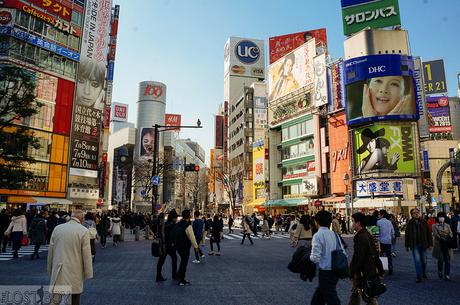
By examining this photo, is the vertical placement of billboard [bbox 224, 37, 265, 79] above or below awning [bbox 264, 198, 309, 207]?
above

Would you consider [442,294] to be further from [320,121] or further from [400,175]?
[320,121]

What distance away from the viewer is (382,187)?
4072cm

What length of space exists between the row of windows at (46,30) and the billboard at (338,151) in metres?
35.7

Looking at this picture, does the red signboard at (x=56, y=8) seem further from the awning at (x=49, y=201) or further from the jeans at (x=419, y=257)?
the jeans at (x=419, y=257)

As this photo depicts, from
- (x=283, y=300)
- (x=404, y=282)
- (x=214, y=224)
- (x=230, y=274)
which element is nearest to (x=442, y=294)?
→ (x=404, y=282)

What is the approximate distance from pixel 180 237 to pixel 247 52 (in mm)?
95050

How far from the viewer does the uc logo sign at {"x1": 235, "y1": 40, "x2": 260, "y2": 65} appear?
97.9m

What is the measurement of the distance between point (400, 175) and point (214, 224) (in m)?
31.4

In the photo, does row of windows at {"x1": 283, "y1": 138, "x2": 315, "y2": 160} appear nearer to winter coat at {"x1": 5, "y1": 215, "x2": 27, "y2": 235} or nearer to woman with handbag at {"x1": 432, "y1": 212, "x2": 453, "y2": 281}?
winter coat at {"x1": 5, "y1": 215, "x2": 27, "y2": 235}

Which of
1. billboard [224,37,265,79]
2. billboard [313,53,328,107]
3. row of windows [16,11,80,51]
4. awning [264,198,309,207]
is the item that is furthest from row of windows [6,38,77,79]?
billboard [224,37,265,79]

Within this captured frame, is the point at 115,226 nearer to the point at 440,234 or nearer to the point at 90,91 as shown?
the point at 440,234

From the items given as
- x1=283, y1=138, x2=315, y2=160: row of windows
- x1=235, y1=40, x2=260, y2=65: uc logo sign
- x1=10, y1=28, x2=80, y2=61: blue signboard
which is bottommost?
x1=283, y1=138, x2=315, y2=160: row of windows

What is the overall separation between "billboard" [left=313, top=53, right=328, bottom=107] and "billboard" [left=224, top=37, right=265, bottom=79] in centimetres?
4774

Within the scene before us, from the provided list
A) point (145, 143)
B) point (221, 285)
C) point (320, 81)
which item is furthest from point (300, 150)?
point (221, 285)
